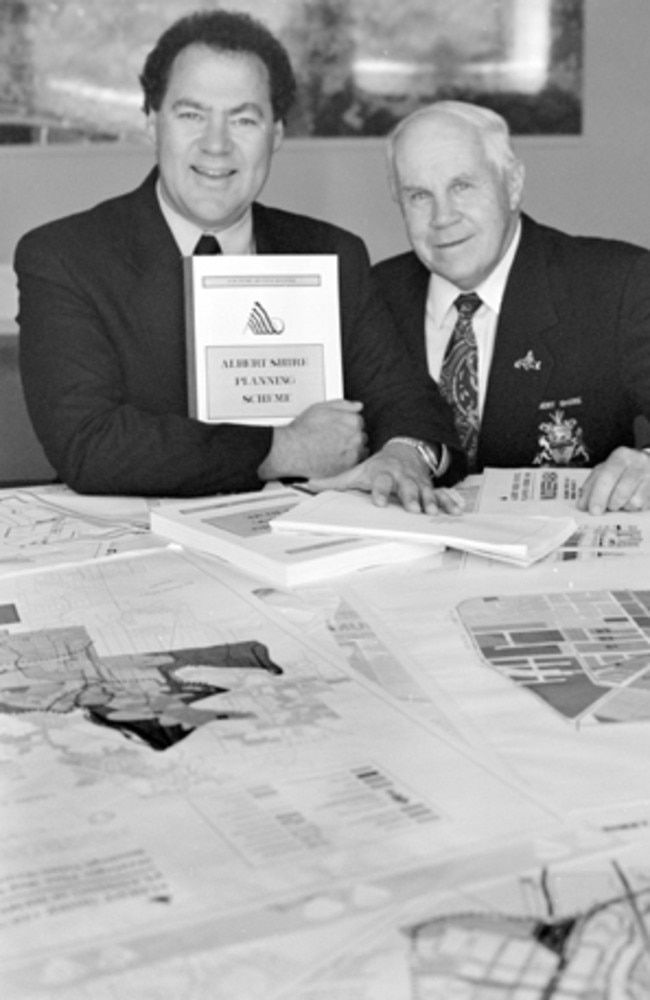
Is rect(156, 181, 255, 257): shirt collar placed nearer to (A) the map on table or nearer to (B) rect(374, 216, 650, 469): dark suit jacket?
(B) rect(374, 216, 650, 469): dark suit jacket

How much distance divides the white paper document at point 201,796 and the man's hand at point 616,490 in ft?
2.09

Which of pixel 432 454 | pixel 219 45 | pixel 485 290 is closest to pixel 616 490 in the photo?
pixel 432 454

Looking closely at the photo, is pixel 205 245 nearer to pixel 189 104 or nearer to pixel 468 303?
pixel 189 104

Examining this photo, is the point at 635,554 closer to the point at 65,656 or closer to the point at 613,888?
the point at 65,656

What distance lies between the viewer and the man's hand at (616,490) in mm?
A: 1740

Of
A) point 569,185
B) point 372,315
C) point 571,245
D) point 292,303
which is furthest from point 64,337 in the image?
point 569,185

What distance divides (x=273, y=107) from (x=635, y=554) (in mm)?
1184

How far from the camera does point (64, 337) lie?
2188 mm

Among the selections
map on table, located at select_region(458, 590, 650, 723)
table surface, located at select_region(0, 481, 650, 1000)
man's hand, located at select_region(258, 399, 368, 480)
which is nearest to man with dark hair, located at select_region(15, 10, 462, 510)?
man's hand, located at select_region(258, 399, 368, 480)

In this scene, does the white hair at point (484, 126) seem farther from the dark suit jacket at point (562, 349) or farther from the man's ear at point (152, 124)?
the man's ear at point (152, 124)

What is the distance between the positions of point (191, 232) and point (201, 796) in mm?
1624

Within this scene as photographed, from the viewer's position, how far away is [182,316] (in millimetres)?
2273

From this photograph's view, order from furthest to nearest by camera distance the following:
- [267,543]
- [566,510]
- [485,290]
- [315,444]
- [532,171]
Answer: [532,171]
[485,290]
[315,444]
[566,510]
[267,543]

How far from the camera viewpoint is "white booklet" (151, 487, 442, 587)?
1432 millimetres
